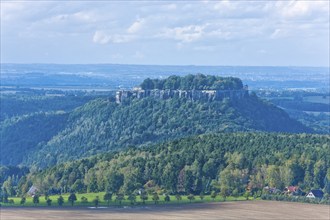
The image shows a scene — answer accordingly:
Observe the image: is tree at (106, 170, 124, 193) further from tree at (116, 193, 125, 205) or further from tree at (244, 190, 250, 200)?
tree at (244, 190, 250, 200)

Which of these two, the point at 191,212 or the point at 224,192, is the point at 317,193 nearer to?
the point at 224,192

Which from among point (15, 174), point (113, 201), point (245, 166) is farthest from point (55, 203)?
point (15, 174)

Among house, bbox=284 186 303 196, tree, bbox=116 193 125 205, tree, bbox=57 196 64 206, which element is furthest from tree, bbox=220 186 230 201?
tree, bbox=57 196 64 206

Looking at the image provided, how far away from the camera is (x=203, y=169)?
150500 millimetres

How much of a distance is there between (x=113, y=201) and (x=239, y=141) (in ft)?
102

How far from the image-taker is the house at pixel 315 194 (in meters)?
140

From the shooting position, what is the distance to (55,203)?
139000 mm

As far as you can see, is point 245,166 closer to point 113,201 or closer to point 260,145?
point 260,145

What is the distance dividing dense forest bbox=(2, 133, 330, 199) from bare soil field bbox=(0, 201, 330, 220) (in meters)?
9.93

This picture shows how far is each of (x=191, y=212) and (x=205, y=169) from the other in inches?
947

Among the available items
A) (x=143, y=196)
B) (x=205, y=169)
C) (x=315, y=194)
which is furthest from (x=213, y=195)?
(x=315, y=194)

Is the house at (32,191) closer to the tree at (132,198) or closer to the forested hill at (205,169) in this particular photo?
the forested hill at (205,169)

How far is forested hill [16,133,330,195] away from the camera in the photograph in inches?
5738

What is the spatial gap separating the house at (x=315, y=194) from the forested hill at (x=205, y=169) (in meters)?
1.51
